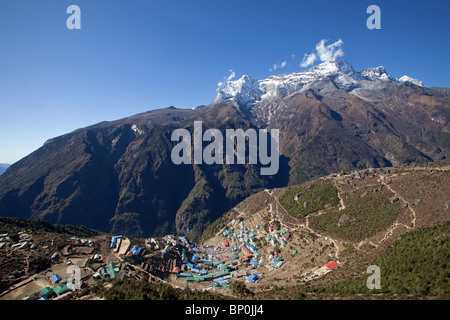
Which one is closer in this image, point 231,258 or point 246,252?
point 231,258

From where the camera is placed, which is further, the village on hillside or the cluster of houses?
the cluster of houses

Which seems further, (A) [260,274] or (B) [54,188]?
(B) [54,188]

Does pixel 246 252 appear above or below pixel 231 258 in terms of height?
above

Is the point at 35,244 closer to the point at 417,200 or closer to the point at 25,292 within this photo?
the point at 25,292

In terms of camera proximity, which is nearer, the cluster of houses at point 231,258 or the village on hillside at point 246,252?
the village on hillside at point 246,252
